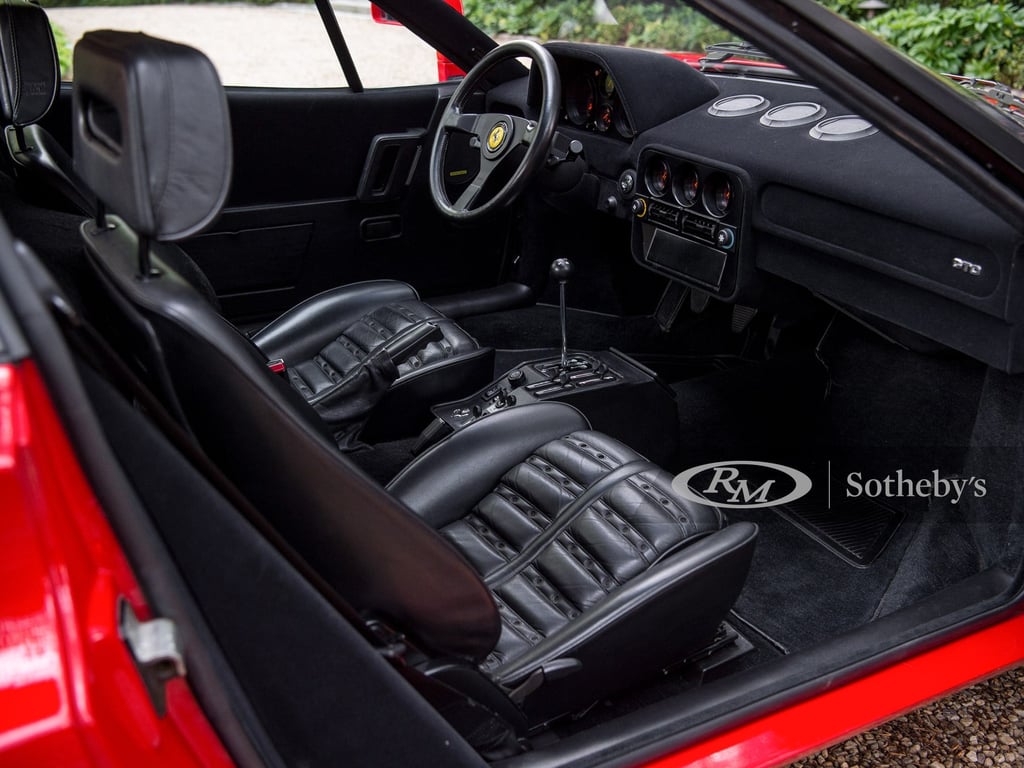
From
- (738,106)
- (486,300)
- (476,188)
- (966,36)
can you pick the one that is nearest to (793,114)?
(738,106)

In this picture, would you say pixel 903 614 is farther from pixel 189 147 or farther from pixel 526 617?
pixel 189 147

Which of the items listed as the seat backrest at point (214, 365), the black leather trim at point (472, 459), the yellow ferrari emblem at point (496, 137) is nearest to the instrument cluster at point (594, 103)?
the yellow ferrari emblem at point (496, 137)

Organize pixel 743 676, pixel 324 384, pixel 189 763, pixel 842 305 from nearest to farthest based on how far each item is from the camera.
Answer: pixel 189 763 → pixel 743 676 → pixel 842 305 → pixel 324 384

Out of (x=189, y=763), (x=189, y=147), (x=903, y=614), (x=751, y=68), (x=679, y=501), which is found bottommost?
(x=903, y=614)

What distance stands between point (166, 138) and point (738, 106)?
1.63 m

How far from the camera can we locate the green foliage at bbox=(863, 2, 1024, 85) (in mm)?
5691

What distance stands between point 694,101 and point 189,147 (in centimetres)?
169

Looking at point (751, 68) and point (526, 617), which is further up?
point (751, 68)

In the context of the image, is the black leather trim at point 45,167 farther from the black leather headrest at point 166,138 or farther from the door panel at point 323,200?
the door panel at point 323,200

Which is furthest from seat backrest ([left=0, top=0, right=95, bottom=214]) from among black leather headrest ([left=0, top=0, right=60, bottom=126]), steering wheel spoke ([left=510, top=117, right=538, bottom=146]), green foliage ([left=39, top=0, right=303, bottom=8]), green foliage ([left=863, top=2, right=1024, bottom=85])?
green foliage ([left=863, top=2, right=1024, bottom=85])

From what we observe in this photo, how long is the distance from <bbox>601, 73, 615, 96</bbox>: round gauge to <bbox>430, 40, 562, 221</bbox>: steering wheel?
270 millimetres

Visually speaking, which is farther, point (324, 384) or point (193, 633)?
point (324, 384)

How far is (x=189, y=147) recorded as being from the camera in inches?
30.5

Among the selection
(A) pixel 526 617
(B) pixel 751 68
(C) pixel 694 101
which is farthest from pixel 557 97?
(A) pixel 526 617
